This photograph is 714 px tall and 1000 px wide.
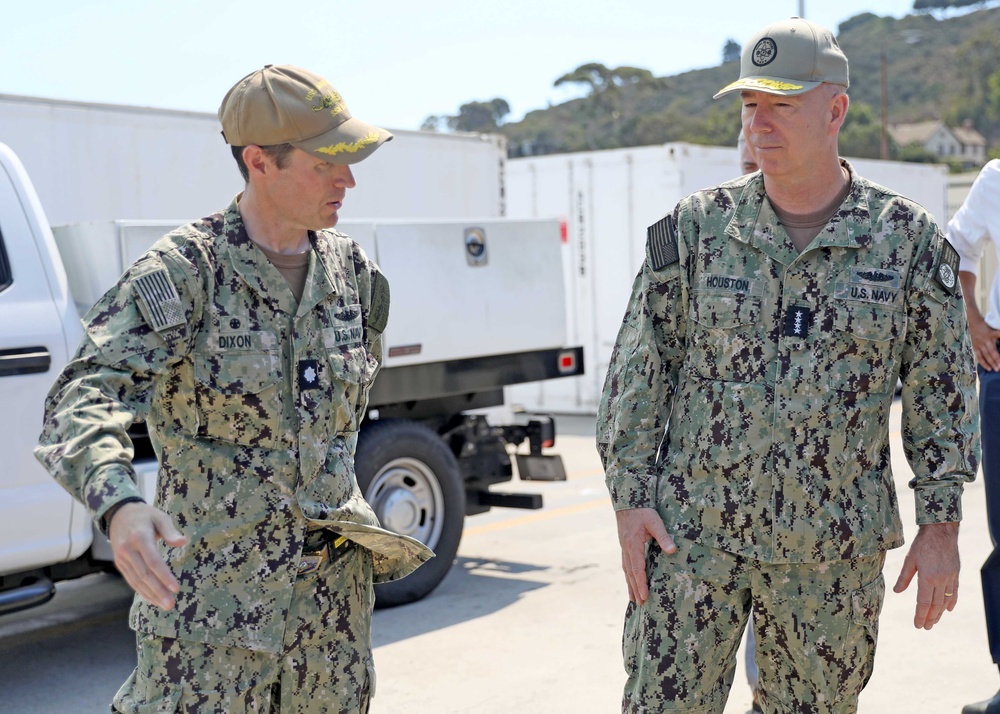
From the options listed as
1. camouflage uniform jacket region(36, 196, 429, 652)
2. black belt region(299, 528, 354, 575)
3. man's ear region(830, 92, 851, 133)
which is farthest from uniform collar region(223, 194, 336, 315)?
man's ear region(830, 92, 851, 133)

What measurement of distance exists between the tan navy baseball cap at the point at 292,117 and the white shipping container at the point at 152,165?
4.16 m

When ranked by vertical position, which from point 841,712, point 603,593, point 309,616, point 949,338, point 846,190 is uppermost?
point 846,190

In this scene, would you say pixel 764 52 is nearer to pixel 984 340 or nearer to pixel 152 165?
pixel 984 340

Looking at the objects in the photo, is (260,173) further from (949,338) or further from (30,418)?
(30,418)

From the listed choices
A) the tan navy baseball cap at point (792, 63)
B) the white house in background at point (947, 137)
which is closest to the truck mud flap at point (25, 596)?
the tan navy baseball cap at point (792, 63)

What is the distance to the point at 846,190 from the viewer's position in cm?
270

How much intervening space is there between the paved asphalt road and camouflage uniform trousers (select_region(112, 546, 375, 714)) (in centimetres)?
216

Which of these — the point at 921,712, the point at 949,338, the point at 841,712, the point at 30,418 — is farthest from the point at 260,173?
the point at 921,712

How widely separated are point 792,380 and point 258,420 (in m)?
1.15

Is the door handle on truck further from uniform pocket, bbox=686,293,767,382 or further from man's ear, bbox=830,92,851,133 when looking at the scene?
man's ear, bbox=830,92,851,133

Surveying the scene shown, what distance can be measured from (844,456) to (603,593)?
12.1 feet

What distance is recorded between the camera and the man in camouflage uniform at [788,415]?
2.59m

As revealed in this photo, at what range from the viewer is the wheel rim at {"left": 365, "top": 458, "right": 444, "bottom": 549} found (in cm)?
586

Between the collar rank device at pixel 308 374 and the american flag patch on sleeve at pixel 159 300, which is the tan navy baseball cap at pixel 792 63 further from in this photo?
the american flag patch on sleeve at pixel 159 300
